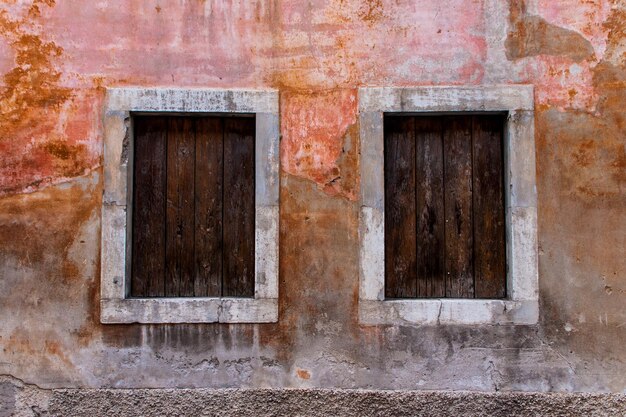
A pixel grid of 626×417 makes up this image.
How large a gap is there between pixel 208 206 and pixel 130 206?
0.54 metres

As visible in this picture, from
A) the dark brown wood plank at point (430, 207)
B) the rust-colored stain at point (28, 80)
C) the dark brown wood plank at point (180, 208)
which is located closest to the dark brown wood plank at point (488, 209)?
the dark brown wood plank at point (430, 207)

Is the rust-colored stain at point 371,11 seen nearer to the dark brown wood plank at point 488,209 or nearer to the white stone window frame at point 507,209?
the white stone window frame at point 507,209

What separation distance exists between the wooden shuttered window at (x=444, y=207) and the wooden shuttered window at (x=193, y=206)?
1.02 meters

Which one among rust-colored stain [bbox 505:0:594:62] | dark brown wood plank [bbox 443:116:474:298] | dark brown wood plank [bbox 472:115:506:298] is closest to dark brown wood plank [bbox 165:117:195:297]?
dark brown wood plank [bbox 443:116:474:298]

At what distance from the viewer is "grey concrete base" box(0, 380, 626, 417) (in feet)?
11.8

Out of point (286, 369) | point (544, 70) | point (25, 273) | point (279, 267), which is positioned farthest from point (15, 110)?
point (544, 70)

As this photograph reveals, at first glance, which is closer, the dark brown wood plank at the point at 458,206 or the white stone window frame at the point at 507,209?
the white stone window frame at the point at 507,209

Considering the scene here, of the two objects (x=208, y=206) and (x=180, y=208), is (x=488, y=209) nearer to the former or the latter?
(x=208, y=206)

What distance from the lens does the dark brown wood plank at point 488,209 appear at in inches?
149

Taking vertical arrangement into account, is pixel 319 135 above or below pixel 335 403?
above

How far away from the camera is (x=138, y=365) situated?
11.9 feet

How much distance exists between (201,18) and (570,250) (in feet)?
9.80

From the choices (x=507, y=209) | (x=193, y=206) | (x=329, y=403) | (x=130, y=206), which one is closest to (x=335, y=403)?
(x=329, y=403)

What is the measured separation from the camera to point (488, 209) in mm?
3820
